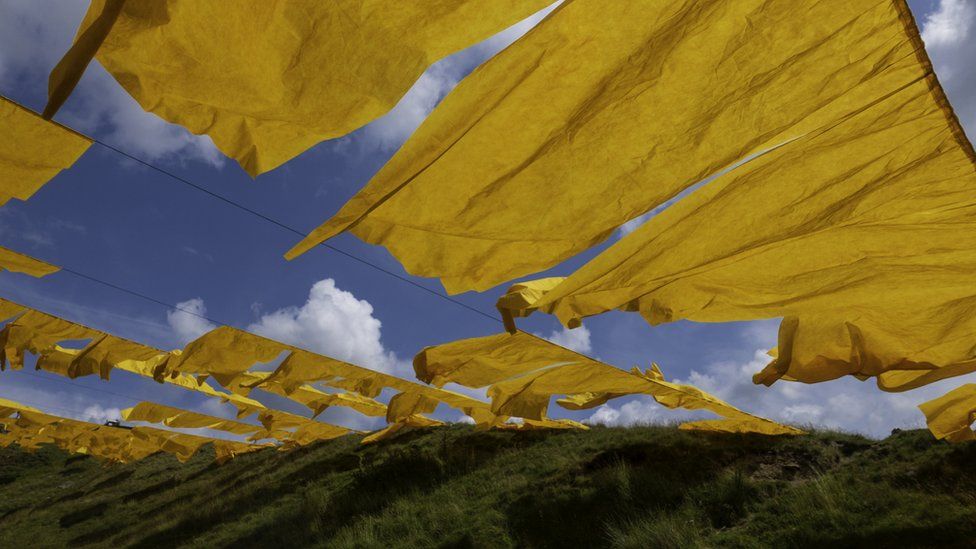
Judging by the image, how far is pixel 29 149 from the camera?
2410mm

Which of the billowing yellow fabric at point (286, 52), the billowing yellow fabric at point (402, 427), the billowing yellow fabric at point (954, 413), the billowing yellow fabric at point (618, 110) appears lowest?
the billowing yellow fabric at point (954, 413)

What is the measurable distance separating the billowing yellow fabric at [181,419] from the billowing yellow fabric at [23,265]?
9867 mm

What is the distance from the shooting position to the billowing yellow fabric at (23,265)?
4527 millimetres

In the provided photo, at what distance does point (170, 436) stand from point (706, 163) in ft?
68.5

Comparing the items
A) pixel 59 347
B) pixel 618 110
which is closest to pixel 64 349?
pixel 59 347

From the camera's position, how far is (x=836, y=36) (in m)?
1.78

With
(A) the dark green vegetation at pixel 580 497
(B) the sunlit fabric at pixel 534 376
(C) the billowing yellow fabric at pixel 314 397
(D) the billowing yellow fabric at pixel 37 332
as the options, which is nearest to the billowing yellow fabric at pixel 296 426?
(A) the dark green vegetation at pixel 580 497

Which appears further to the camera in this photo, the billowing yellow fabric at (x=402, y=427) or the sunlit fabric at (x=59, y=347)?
the billowing yellow fabric at (x=402, y=427)

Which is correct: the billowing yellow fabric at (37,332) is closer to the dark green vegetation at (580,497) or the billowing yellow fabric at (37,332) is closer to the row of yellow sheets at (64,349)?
the row of yellow sheets at (64,349)

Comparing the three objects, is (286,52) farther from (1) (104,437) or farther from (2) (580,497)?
(1) (104,437)

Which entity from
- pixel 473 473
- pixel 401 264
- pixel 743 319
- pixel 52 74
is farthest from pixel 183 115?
pixel 473 473

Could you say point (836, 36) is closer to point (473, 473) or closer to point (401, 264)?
point (401, 264)

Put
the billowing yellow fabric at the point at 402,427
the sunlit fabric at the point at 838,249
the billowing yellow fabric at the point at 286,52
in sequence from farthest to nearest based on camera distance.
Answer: the billowing yellow fabric at the point at 402,427 → the sunlit fabric at the point at 838,249 → the billowing yellow fabric at the point at 286,52

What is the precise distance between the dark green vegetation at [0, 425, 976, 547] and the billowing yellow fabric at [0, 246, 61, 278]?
20.4 feet
